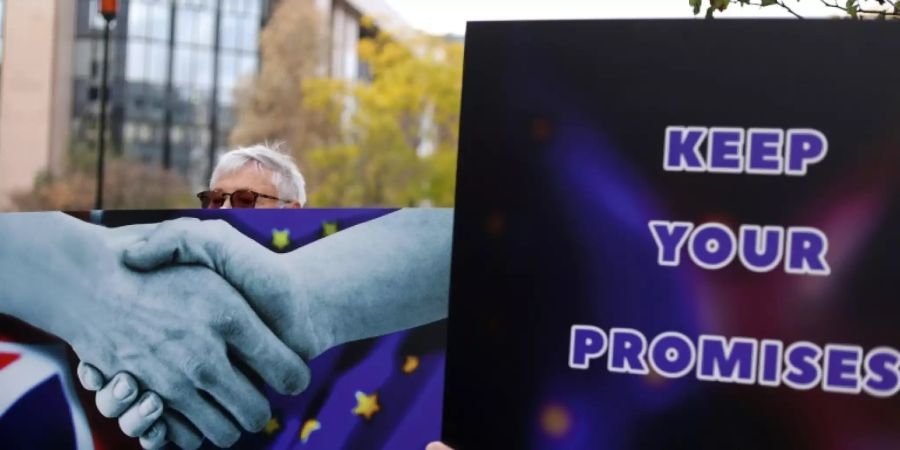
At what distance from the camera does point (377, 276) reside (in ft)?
9.55

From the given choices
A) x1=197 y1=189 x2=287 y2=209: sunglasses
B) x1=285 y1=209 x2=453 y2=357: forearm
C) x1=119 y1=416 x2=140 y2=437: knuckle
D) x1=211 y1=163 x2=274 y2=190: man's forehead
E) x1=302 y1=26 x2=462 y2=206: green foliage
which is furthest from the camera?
x1=302 y1=26 x2=462 y2=206: green foliage

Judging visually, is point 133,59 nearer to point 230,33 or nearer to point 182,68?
point 182,68

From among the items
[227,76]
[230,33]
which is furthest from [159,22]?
[227,76]

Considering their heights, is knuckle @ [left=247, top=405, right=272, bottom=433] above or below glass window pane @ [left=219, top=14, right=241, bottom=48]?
below

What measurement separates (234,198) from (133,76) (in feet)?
168

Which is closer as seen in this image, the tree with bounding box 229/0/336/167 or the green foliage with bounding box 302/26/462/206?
the green foliage with bounding box 302/26/462/206

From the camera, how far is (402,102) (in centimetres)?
3756

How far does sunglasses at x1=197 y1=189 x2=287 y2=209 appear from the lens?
153 inches

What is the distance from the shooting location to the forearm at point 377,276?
2850 millimetres

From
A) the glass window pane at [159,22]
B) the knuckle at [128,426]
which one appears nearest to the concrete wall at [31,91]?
the glass window pane at [159,22]

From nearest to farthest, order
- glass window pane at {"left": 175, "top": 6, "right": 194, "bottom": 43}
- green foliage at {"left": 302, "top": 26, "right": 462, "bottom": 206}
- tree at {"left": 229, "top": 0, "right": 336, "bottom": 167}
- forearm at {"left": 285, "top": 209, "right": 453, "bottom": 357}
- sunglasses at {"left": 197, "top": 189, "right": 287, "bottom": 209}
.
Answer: forearm at {"left": 285, "top": 209, "right": 453, "bottom": 357}
sunglasses at {"left": 197, "top": 189, "right": 287, "bottom": 209}
green foliage at {"left": 302, "top": 26, "right": 462, "bottom": 206}
tree at {"left": 229, "top": 0, "right": 336, "bottom": 167}
glass window pane at {"left": 175, "top": 6, "right": 194, "bottom": 43}

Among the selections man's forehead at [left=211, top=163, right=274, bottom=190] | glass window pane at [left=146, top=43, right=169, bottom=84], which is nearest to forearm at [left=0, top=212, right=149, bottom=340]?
man's forehead at [left=211, top=163, right=274, bottom=190]

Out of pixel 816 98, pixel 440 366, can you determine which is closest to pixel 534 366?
pixel 816 98

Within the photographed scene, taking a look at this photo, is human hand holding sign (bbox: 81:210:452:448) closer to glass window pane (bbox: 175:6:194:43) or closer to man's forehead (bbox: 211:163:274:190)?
man's forehead (bbox: 211:163:274:190)
